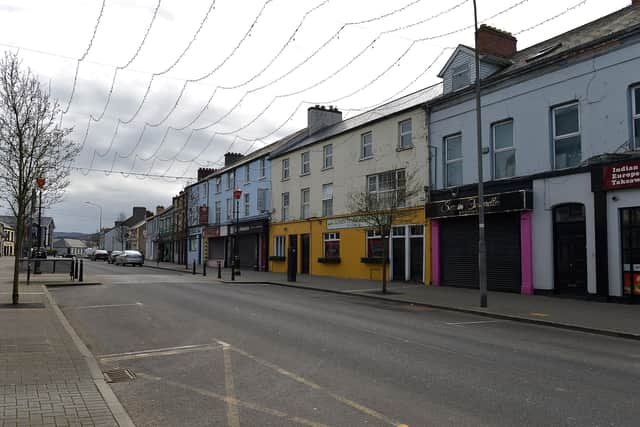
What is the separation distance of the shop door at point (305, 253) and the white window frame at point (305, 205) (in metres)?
1.31

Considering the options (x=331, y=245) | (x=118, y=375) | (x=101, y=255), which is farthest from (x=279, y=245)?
(x=101, y=255)

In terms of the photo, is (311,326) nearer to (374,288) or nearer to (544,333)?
(544,333)

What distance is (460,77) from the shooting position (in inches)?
850

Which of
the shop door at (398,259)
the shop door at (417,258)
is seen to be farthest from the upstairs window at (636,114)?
the shop door at (398,259)

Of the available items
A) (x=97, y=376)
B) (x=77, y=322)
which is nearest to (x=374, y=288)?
(x=77, y=322)

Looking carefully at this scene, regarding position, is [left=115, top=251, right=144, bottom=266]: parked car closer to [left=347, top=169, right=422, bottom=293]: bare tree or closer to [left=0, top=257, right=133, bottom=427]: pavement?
[left=347, top=169, right=422, bottom=293]: bare tree

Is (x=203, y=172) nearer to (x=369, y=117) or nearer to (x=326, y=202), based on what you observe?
(x=326, y=202)

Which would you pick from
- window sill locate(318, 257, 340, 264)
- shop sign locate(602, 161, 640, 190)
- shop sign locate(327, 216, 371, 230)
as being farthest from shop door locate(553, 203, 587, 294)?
window sill locate(318, 257, 340, 264)

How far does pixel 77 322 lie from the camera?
11094mm

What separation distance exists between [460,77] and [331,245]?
12.0 metres

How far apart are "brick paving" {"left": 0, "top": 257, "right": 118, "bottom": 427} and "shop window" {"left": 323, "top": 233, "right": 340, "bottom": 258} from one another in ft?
64.9

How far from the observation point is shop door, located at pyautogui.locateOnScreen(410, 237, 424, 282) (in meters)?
22.6

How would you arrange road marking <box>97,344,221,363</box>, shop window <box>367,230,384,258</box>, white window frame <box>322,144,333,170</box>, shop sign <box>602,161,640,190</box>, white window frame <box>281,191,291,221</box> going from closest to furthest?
1. road marking <box>97,344,221,363</box>
2. shop sign <box>602,161,640,190</box>
3. shop window <box>367,230,384,258</box>
4. white window frame <box>322,144,333,170</box>
5. white window frame <box>281,191,291,221</box>

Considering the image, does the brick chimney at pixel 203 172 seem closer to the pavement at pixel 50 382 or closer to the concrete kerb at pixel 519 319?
the concrete kerb at pixel 519 319
